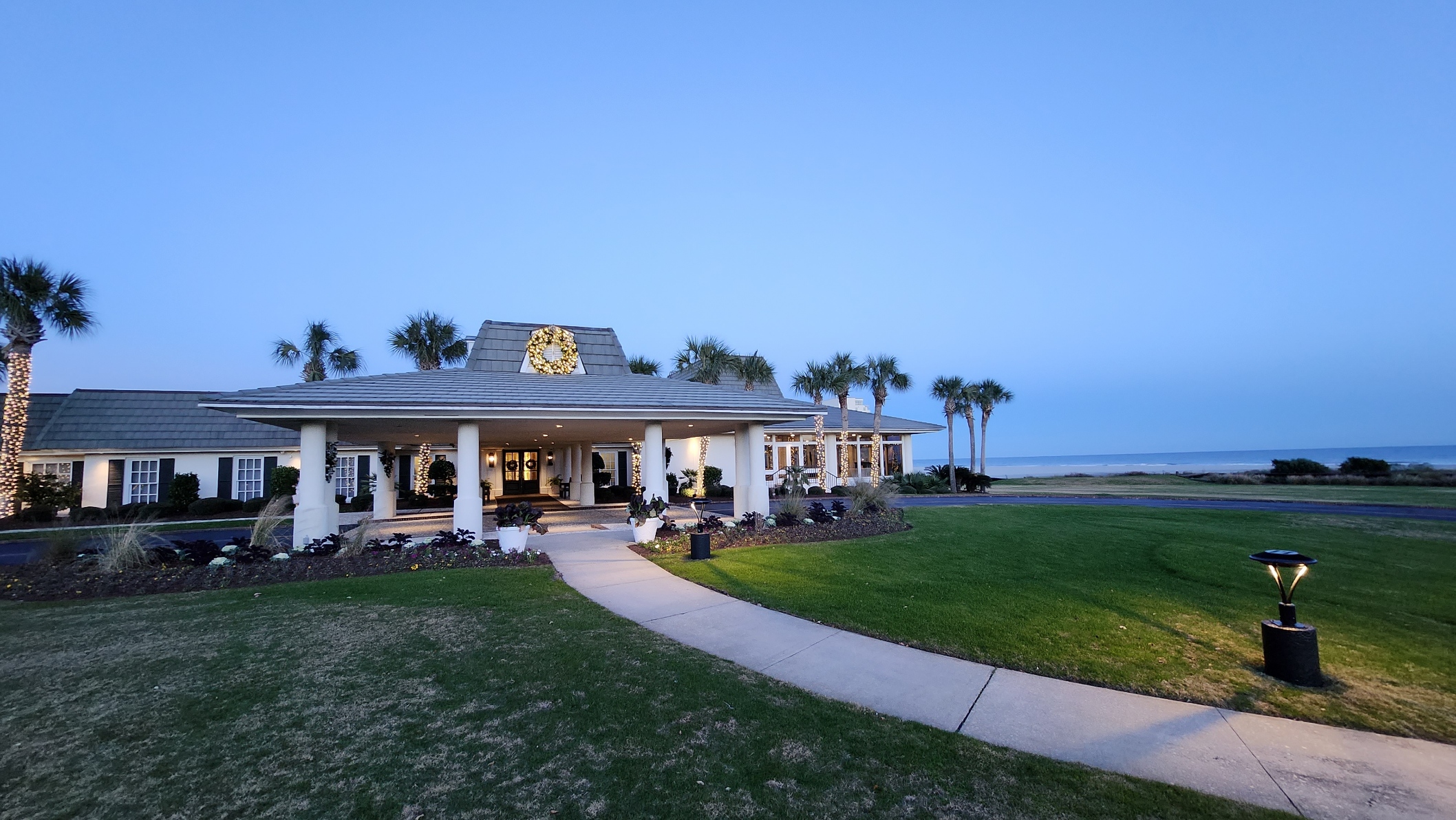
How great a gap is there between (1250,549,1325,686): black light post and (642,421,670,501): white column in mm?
11602

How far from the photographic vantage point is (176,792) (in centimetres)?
358

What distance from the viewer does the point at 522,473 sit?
3403cm

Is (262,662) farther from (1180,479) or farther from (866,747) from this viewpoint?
(1180,479)

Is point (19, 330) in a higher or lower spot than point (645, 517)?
higher

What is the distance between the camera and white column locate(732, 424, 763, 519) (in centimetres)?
1677

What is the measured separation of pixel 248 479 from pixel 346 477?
3.71 metres

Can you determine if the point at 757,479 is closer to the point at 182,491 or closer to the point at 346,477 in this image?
the point at 346,477

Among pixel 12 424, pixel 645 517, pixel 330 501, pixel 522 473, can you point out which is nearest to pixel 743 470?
pixel 645 517

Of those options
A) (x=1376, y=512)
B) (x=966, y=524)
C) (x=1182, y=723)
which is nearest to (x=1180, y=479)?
(x=1376, y=512)

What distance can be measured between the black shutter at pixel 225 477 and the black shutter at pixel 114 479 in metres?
3.07

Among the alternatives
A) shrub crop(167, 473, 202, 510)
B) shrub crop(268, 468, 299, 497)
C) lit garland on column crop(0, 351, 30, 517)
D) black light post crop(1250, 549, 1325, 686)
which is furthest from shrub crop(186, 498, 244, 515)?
black light post crop(1250, 549, 1325, 686)

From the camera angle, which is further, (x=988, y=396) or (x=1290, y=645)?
(x=988, y=396)

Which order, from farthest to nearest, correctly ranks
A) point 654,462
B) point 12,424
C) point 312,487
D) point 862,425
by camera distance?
1. point 862,425
2. point 12,424
3. point 654,462
4. point 312,487

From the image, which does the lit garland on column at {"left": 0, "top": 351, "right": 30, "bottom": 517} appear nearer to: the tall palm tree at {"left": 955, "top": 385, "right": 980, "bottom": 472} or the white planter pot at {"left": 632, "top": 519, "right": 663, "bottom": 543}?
the white planter pot at {"left": 632, "top": 519, "right": 663, "bottom": 543}
